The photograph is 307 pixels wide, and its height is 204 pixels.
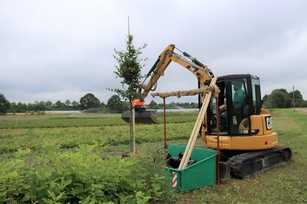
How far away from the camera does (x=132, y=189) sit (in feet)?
16.6

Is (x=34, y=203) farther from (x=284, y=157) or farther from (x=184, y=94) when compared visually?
(x=284, y=157)

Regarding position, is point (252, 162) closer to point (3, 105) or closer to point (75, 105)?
point (3, 105)

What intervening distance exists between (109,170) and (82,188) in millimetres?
467

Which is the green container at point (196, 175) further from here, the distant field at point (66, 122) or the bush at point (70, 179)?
the distant field at point (66, 122)

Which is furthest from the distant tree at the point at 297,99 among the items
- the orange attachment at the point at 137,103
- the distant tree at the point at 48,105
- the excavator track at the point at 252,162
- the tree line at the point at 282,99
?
the orange attachment at the point at 137,103

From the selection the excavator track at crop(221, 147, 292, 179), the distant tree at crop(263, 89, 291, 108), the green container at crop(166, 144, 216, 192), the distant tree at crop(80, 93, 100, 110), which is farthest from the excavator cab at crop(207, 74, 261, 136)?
the distant tree at crop(263, 89, 291, 108)

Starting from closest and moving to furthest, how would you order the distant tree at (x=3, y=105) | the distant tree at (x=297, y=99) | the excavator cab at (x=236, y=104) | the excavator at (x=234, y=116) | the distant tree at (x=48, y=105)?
the excavator at (x=234, y=116) → the excavator cab at (x=236, y=104) → the distant tree at (x=3, y=105) → the distant tree at (x=48, y=105) → the distant tree at (x=297, y=99)

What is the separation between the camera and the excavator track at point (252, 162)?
340 inches

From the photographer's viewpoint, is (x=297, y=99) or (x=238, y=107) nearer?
(x=238, y=107)

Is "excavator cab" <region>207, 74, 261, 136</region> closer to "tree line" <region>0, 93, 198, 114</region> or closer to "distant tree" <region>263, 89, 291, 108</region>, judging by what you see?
"tree line" <region>0, 93, 198, 114</region>

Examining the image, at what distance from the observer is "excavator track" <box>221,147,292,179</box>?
8641 millimetres

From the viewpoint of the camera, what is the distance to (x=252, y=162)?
9227 millimetres

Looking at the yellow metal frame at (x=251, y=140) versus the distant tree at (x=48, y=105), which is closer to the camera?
the yellow metal frame at (x=251, y=140)

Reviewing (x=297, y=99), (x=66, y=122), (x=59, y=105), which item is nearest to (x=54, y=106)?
(x=59, y=105)
